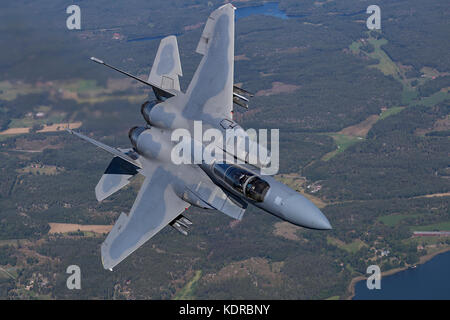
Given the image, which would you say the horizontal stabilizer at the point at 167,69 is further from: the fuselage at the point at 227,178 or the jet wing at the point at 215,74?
the fuselage at the point at 227,178

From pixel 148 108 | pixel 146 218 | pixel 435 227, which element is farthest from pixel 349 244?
pixel 146 218

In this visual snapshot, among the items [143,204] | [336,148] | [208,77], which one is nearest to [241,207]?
[143,204]

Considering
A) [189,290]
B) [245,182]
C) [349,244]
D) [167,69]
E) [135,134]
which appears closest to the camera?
[245,182]

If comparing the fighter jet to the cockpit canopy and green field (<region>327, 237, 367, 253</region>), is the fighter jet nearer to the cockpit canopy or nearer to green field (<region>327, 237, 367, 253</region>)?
the cockpit canopy

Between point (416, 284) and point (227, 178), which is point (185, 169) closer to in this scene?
point (227, 178)

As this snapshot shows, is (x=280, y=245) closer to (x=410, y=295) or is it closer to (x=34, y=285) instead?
(x=410, y=295)
